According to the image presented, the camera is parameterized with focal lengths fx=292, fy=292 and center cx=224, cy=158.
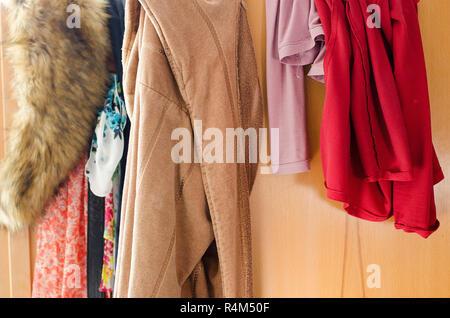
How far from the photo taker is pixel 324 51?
29.2 inches

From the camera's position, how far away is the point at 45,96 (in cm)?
72

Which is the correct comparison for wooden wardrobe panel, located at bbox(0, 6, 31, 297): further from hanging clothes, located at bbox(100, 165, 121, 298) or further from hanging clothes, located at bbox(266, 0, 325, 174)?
hanging clothes, located at bbox(266, 0, 325, 174)

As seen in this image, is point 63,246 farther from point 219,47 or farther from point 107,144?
point 219,47

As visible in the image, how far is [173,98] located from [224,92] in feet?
0.37

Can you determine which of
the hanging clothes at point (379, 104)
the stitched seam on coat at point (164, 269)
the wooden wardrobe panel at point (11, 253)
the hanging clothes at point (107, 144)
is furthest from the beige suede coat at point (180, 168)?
the wooden wardrobe panel at point (11, 253)

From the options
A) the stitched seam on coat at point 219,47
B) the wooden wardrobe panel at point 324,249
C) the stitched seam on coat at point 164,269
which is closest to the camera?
the stitched seam on coat at point 164,269

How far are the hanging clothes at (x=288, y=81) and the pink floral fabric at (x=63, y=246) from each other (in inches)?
20.9

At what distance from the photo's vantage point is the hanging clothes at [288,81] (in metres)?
0.75

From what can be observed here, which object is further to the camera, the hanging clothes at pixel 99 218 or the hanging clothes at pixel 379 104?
the hanging clothes at pixel 99 218

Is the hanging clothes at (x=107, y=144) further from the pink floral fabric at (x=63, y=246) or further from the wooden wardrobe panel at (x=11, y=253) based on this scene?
the wooden wardrobe panel at (x=11, y=253)

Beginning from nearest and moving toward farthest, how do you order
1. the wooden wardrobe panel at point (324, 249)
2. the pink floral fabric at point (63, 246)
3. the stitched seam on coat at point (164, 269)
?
the stitched seam on coat at point (164, 269) < the pink floral fabric at point (63, 246) < the wooden wardrobe panel at point (324, 249)
